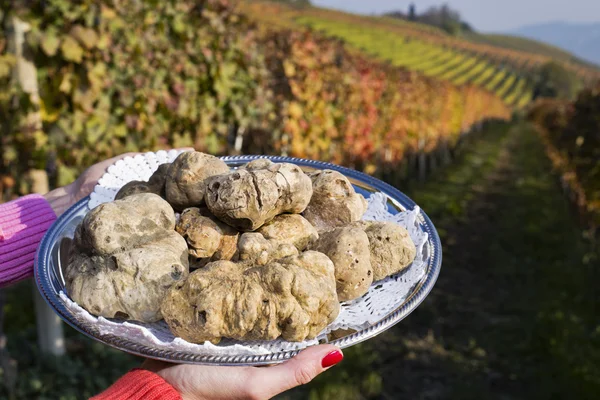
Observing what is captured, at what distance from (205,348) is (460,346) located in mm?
4354

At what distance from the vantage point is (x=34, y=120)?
370 centimetres

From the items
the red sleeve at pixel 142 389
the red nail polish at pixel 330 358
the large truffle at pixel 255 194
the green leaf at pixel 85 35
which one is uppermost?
the green leaf at pixel 85 35

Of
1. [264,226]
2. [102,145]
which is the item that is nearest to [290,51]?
[102,145]

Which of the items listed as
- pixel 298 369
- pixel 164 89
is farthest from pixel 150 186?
pixel 164 89

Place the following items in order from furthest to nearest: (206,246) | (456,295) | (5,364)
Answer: (456,295), (5,364), (206,246)

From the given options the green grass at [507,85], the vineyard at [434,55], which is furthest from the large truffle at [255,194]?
the green grass at [507,85]

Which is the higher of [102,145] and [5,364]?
[102,145]

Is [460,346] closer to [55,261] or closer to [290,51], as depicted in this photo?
[290,51]

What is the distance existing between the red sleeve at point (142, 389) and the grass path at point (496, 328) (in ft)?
8.16

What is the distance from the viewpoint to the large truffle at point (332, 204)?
6.54 ft

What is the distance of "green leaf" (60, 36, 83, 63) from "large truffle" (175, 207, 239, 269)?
2438 millimetres

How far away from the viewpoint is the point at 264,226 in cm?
184

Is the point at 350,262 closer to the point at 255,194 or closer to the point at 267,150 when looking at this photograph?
the point at 255,194

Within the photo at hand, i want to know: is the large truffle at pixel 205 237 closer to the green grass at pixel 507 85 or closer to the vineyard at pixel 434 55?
the vineyard at pixel 434 55
